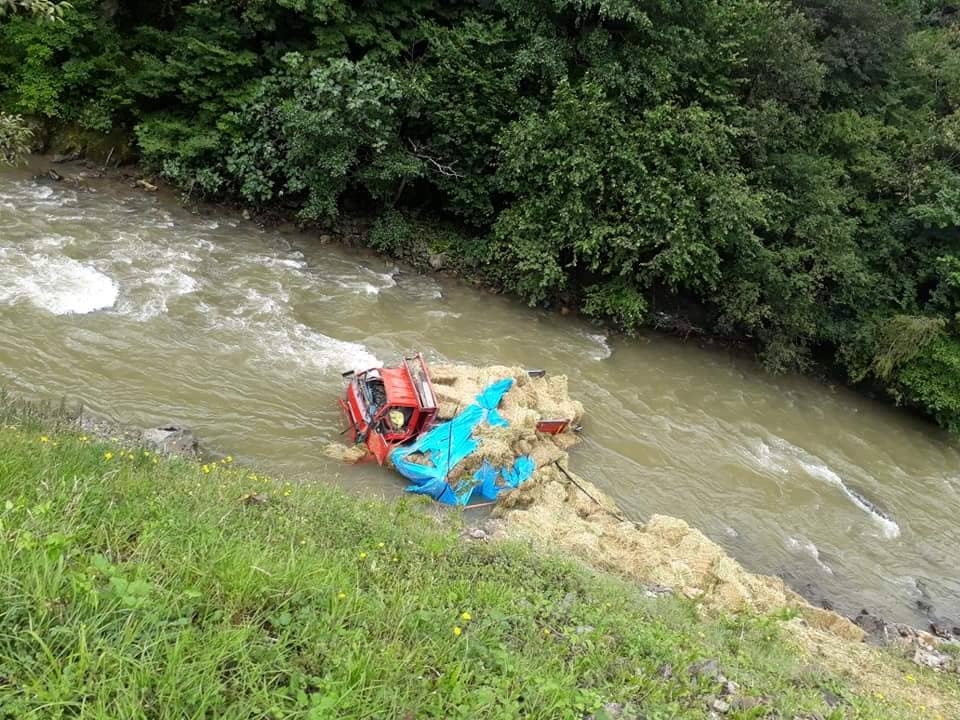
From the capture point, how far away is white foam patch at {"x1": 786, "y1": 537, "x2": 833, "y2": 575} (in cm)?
1192

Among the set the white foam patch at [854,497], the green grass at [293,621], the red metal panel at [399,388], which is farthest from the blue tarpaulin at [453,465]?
the white foam patch at [854,497]

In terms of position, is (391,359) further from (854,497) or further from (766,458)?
(854,497)

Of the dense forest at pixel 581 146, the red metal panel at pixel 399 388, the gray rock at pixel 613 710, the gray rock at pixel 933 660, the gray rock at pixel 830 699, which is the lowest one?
the gray rock at pixel 933 660

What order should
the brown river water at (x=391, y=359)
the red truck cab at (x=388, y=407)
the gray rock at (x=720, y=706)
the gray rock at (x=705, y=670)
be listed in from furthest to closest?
the brown river water at (x=391, y=359) → the red truck cab at (x=388, y=407) → the gray rock at (x=705, y=670) → the gray rock at (x=720, y=706)

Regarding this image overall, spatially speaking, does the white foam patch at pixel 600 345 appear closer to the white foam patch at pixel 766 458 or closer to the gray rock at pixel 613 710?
the white foam patch at pixel 766 458

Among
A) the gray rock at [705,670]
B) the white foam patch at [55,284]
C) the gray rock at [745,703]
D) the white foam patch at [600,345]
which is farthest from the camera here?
the white foam patch at [600,345]

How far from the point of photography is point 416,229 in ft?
64.0

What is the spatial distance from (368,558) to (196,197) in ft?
53.8

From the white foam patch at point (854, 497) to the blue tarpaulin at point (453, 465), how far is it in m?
7.20

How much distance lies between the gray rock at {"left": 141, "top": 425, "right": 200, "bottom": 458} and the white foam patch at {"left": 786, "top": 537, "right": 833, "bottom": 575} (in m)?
10.5

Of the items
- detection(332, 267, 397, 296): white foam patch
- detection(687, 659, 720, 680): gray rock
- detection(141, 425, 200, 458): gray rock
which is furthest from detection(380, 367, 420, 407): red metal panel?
detection(687, 659, 720, 680): gray rock

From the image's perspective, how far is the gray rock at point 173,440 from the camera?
32.0 ft

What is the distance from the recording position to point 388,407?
11.3 m

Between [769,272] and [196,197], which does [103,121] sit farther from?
[769,272]
